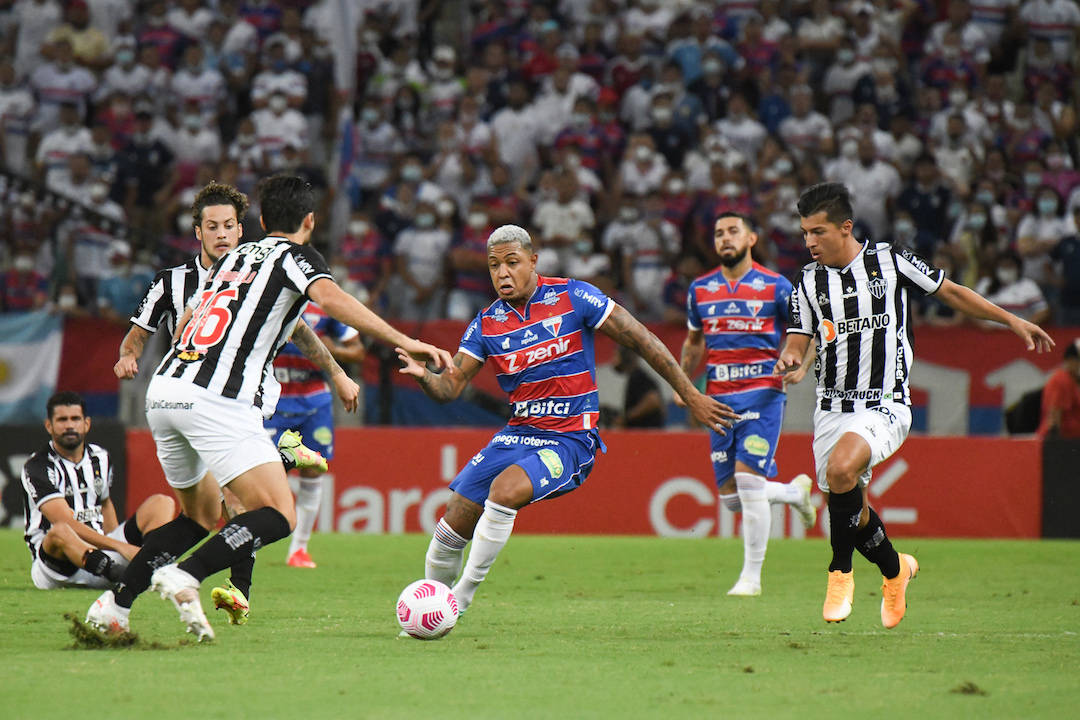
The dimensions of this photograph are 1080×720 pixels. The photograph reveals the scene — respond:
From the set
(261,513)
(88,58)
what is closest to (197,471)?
(261,513)

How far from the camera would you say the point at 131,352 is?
26.9 ft

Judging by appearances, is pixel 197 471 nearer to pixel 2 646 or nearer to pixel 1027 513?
pixel 2 646

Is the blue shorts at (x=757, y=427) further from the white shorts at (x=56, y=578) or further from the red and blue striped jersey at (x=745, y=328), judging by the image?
the white shorts at (x=56, y=578)

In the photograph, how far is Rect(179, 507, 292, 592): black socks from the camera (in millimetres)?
6477

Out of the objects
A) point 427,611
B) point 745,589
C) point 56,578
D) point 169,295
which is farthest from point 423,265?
point 427,611

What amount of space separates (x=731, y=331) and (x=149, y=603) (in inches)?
182

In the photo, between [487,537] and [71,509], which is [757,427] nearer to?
[487,537]

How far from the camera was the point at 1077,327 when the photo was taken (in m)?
15.7

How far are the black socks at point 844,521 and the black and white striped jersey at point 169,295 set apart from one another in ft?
12.8

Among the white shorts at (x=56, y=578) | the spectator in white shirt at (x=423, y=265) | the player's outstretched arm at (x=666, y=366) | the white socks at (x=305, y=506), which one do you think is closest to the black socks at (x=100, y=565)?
the white shorts at (x=56, y=578)

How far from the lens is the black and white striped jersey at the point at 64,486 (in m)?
9.88

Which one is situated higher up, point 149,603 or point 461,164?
point 461,164

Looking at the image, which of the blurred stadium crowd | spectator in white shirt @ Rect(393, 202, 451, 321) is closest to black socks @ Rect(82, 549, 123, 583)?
the blurred stadium crowd

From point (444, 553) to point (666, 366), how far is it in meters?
1.55
